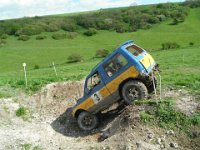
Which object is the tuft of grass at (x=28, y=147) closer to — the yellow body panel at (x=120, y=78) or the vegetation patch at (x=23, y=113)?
the vegetation patch at (x=23, y=113)

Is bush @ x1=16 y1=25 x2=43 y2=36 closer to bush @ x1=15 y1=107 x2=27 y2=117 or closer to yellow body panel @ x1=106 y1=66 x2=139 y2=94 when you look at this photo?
bush @ x1=15 y1=107 x2=27 y2=117

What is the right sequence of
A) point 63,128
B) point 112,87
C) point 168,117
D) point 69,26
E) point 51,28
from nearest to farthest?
point 168,117, point 112,87, point 63,128, point 51,28, point 69,26

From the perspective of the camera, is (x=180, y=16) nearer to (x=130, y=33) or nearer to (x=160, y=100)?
(x=130, y=33)

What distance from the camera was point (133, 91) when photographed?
14281mm

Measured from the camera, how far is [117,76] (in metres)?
14.3

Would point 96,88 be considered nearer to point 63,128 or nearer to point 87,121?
point 87,121

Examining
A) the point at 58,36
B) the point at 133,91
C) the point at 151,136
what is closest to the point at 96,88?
the point at 133,91

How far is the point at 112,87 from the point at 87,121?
1975 millimetres

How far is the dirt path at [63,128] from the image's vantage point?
12539mm

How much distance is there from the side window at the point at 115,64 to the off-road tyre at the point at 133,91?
671mm

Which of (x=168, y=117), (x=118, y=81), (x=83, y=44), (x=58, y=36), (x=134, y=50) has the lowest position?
(x=83, y=44)

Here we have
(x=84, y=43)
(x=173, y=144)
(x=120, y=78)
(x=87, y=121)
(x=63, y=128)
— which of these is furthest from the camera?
(x=84, y=43)

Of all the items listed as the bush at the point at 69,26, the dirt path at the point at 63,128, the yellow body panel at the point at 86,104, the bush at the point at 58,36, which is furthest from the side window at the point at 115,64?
the bush at the point at 69,26

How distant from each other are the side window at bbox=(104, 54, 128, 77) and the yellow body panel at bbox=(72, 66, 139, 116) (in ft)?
0.98
